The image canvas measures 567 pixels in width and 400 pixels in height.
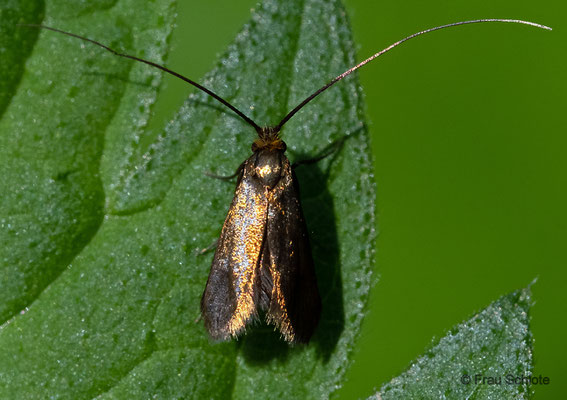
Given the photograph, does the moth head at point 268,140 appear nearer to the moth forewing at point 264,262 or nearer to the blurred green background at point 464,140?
the moth forewing at point 264,262

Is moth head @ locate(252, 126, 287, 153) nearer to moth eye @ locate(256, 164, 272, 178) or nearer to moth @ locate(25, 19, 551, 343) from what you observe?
moth @ locate(25, 19, 551, 343)

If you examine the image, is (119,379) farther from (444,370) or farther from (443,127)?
(443,127)

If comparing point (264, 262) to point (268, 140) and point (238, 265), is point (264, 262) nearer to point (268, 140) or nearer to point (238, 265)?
point (238, 265)

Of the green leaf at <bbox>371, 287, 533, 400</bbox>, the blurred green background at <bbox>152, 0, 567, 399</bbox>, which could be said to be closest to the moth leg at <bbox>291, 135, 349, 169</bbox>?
the green leaf at <bbox>371, 287, 533, 400</bbox>

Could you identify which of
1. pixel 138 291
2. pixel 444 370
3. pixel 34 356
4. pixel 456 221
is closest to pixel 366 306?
pixel 444 370

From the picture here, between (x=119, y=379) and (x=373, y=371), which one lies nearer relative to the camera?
(x=119, y=379)

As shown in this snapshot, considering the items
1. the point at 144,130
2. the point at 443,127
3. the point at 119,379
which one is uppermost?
the point at 443,127

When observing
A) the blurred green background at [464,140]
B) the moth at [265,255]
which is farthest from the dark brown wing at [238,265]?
the blurred green background at [464,140]
